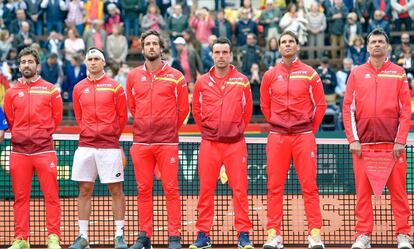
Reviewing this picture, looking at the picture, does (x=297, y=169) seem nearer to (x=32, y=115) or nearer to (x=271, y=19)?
(x=32, y=115)

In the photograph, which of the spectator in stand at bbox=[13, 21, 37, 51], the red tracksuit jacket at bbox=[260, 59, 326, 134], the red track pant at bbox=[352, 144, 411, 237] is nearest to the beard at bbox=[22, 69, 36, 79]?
the red tracksuit jacket at bbox=[260, 59, 326, 134]

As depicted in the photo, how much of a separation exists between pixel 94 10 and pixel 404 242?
18.2 meters

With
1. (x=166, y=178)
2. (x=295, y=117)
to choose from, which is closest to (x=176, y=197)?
(x=166, y=178)

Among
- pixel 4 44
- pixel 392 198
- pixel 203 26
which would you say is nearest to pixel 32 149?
pixel 392 198

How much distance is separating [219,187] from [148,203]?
5.12 metres

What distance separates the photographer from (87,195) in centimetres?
1806

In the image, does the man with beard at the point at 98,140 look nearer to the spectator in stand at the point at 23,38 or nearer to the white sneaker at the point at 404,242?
the white sneaker at the point at 404,242

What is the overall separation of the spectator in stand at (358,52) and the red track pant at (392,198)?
1483cm

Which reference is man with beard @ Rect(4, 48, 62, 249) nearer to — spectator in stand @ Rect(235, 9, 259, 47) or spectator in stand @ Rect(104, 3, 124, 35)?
spectator in stand @ Rect(235, 9, 259, 47)

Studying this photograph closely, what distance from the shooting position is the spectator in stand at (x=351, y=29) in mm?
32750

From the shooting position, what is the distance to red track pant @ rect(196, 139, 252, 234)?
17.8 metres

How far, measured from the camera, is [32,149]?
709 inches

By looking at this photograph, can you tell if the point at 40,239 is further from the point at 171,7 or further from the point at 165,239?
the point at 171,7

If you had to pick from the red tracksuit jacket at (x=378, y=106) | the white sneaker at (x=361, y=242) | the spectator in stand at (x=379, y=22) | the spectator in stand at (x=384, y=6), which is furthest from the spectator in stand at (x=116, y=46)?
the white sneaker at (x=361, y=242)
